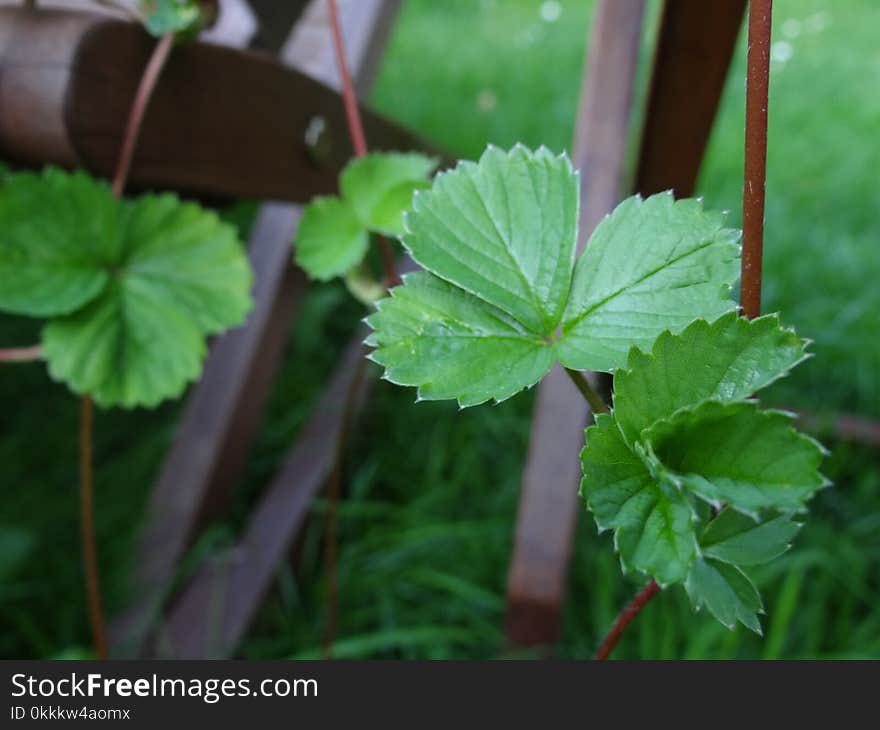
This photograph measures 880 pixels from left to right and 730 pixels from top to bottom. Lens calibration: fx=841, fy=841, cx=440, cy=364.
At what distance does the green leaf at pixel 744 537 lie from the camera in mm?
266

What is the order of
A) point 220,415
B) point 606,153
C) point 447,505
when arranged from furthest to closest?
point 447,505 → point 220,415 → point 606,153

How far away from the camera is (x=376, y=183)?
0.55 meters

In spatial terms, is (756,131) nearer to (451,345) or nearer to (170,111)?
(451,345)

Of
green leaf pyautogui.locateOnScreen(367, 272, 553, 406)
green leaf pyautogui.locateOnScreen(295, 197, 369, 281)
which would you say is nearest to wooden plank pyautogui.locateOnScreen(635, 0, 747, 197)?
green leaf pyautogui.locateOnScreen(295, 197, 369, 281)

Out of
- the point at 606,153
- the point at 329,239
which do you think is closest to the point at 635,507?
the point at 329,239

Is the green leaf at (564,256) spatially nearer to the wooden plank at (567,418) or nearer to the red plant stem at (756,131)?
the red plant stem at (756,131)

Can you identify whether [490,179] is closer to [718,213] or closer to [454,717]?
[718,213]

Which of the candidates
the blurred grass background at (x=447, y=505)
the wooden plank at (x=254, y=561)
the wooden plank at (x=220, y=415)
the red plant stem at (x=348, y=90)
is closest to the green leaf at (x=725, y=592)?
the red plant stem at (x=348, y=90)

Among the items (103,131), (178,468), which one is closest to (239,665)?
(103,131)

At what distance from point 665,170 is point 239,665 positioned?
0.53 m

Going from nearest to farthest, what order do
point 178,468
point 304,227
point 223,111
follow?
point 304,227, point 223,111, point 178,468

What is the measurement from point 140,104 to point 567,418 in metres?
→ 0.55

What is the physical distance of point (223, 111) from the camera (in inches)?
26.1

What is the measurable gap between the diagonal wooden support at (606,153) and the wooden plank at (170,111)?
0.26 m
